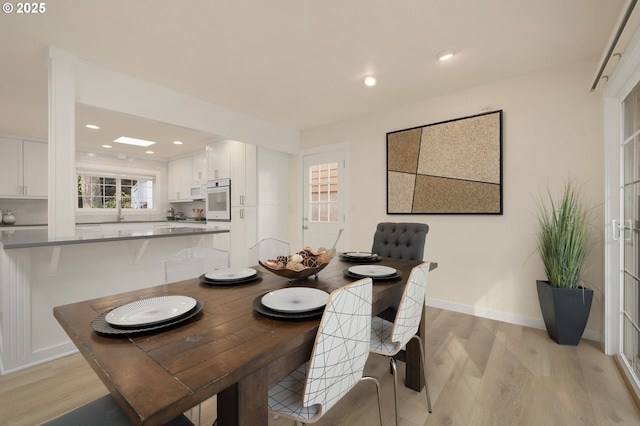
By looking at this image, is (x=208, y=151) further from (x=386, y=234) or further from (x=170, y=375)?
(x=170, y=375)

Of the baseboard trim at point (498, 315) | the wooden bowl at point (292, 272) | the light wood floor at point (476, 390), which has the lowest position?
the light wood floor at point (476, 390)

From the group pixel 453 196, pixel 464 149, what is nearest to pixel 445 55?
pixel 464 149

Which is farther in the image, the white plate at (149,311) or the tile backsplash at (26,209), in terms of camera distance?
the tile backsplash at (26,209)

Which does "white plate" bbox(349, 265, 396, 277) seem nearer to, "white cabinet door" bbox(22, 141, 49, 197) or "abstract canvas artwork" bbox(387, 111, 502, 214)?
"abstract canvas artwork" bbox(387, 111, 502, 214)

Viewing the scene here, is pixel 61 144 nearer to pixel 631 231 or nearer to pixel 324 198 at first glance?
pixel 324 198

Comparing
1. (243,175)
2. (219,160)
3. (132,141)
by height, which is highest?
(132,141)

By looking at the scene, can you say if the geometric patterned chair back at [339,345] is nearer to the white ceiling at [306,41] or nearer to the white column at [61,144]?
the white ceiling at [306,41]

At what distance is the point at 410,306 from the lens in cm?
130

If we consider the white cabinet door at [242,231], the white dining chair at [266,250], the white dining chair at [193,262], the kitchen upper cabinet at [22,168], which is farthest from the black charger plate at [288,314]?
the kitchen upper cabinet at [22,168]

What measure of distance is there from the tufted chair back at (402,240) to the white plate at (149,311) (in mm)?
1640

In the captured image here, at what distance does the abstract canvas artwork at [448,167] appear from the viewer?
2768 mm

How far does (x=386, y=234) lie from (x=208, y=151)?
387 cm

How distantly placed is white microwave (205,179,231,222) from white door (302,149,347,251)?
1244 mm

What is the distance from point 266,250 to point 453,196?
207cm
